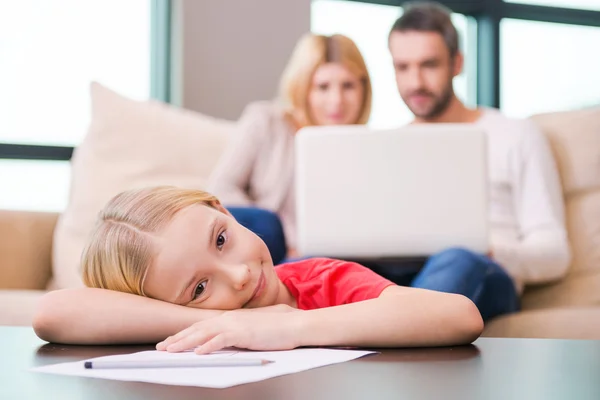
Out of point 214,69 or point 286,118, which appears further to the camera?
point 214,69

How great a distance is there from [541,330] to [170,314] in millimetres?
900

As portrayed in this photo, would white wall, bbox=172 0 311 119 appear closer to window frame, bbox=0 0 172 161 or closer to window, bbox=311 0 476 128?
window frame, bbox=0 0 172 161

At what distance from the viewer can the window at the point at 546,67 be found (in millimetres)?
3826

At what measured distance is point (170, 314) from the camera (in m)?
0.79

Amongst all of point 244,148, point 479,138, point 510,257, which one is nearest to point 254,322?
point 479,138

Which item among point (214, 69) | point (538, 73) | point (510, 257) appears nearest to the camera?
point (510, 257)

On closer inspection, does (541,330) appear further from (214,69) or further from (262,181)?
(214,69)

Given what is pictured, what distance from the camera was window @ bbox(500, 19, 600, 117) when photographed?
3826 millimetres

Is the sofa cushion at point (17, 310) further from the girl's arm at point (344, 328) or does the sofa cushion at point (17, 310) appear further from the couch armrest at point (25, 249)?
the girl's arm at point (344, 328)

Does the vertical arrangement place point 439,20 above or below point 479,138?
above

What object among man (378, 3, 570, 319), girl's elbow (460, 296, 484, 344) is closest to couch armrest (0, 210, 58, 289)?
man (378, 3, 570, 319)

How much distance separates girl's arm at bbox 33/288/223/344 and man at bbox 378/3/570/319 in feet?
2.11

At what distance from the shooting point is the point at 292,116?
88.9 inches

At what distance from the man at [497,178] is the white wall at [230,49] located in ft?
3.15
